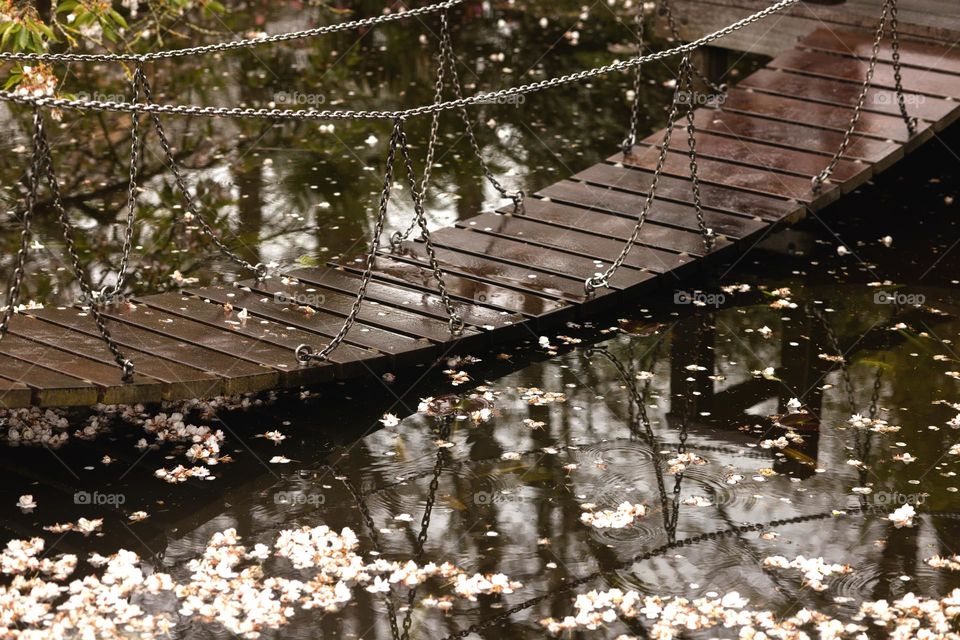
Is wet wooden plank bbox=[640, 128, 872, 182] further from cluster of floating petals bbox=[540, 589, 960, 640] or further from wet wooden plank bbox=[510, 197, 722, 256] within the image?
cluster of floating petals bbox=[540, 589, 960, 640]

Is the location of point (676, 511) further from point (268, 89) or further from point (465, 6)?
point (465, 6)

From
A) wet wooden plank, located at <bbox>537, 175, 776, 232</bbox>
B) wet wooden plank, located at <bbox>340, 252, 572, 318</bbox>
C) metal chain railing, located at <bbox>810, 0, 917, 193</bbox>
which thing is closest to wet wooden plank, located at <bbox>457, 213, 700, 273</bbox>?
wet wooden plank, located at <bbox>537, 175, 776, 232</bbox>

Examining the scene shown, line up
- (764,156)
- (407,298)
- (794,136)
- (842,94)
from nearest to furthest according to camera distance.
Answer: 1. (407,298)
2. (764,156)
3. (794,136)
4. (842,94)

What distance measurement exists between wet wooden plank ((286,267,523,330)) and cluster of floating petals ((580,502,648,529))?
1.23 metres

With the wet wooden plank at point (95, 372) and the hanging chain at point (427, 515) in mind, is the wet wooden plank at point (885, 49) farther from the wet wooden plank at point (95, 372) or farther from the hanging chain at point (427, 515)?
the wet wooden plank at point (95, 372)

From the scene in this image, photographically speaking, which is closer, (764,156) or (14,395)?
(14,395)

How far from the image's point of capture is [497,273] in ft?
20.7

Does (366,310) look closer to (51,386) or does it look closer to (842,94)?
(51,386)

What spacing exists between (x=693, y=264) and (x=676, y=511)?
6.05 ft

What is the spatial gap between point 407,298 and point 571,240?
980 mm

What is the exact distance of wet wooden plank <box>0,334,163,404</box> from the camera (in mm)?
4926

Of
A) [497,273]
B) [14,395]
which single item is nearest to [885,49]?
[497,273]

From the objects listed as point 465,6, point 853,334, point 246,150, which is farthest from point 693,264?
point 465,6

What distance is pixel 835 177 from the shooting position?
6.91m
